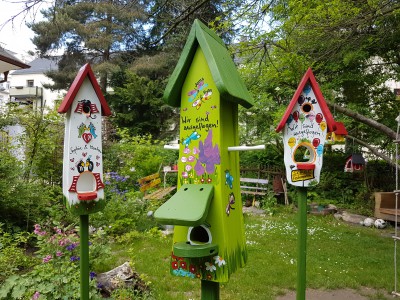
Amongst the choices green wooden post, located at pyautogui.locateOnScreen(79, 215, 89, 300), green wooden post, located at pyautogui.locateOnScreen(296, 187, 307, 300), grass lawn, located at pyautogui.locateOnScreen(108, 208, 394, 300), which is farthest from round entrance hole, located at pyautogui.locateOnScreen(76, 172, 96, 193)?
grass lawn, located at pyautogui.locateOnScreen(108, 208, 394, 300)

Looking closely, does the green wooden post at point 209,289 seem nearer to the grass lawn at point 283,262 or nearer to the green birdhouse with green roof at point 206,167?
the green birdhouse with green roof at point 206,167

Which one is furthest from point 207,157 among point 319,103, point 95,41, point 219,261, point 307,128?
point 95,41

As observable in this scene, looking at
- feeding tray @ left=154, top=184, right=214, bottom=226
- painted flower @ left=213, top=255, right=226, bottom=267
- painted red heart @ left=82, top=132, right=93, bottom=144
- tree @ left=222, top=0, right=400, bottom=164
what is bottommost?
painted flower @ left=213, top=255, right=226, bottom=267

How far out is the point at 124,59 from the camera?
18719 mm

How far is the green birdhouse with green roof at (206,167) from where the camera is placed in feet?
7.01

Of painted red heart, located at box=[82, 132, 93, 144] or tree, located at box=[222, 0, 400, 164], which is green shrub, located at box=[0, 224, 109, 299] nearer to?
painted red heart, located at box=[82, 132, 93, 144]

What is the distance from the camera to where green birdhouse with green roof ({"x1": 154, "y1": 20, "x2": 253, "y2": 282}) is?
7.01 ft

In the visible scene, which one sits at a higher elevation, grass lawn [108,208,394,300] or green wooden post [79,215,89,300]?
green wooden post [79,215,89,300]

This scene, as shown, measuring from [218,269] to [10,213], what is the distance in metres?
4.60

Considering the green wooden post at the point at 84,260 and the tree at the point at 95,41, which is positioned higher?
the tree at the point at 95,41

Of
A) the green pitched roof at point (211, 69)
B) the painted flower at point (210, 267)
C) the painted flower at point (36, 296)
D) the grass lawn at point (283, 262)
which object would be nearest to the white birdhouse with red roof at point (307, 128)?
the green pitched roof at point (211, 69)

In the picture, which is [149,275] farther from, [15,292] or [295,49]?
[295,49]

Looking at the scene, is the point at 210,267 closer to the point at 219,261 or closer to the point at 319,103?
the point at 219,261

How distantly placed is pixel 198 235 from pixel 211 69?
118 centimetres
